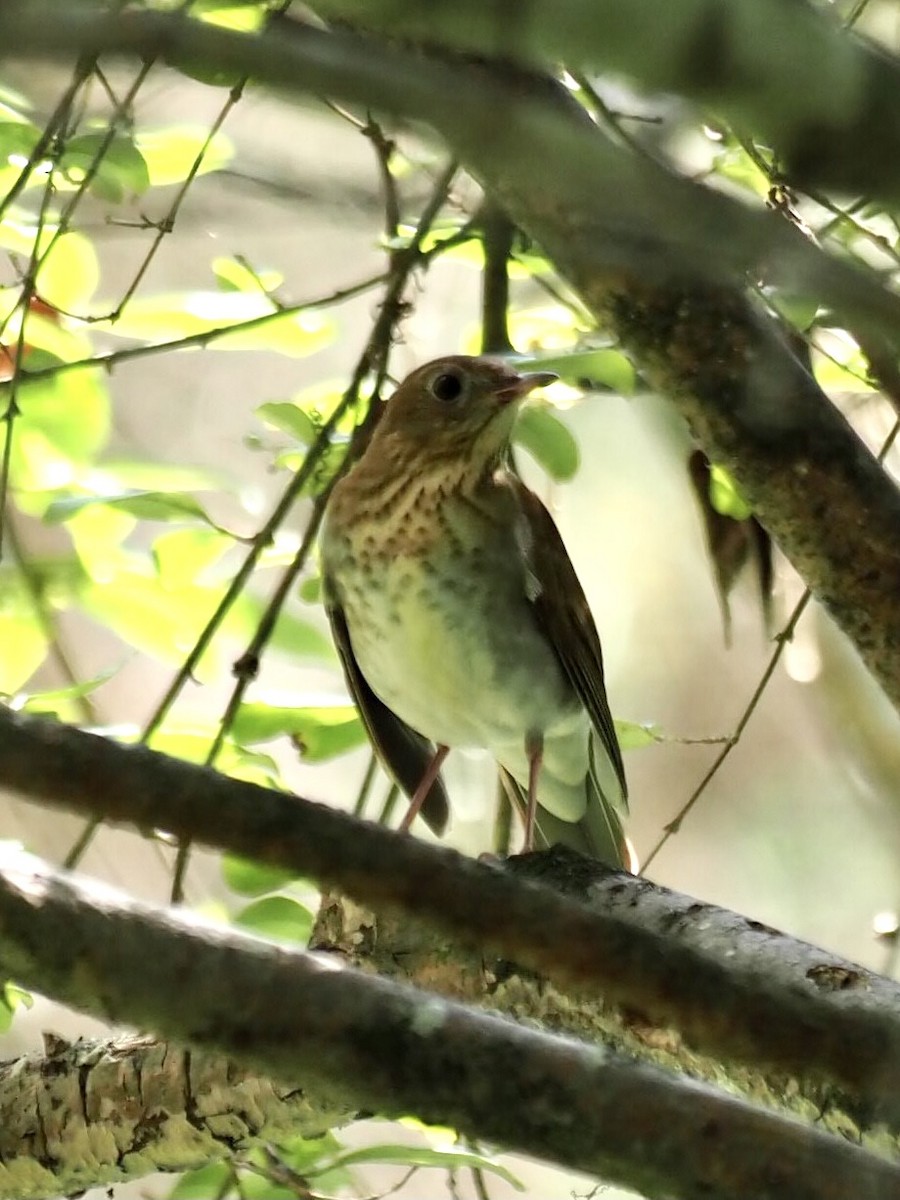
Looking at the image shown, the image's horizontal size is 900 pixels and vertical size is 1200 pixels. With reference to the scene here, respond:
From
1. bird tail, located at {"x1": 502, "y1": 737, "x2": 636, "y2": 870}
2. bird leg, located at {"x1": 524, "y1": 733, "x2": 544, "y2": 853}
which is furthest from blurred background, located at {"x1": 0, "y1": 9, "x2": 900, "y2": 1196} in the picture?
bird leg, located at {"x1": 524, "y1": 733, "x2": 544, "y2": 853}

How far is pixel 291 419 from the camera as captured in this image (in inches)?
60.6

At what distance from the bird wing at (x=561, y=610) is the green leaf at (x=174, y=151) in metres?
0.57

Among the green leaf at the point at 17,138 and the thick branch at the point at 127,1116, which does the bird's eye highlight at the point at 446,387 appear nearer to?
the green leaf at the point at 17,138

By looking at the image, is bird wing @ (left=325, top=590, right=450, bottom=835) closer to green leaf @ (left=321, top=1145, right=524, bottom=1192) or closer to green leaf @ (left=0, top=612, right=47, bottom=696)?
green leaf @ (left=0, top=612, right=47, bottom=696)

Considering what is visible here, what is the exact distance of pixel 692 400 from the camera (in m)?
1.09

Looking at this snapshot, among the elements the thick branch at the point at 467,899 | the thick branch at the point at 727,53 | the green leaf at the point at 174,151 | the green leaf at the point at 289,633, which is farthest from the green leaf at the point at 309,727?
the thick branch at the point at 727,53

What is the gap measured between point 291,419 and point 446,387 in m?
0.30

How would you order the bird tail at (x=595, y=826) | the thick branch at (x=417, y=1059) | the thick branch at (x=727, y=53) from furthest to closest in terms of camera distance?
the bird tail at (x=595, y=826), the thick branch at (x=417, y=1059), the thick branch at (x=727, y=53)

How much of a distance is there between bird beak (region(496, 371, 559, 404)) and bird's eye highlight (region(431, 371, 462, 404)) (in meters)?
0.12

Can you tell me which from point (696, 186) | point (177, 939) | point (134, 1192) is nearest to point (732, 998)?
point (177, 939)

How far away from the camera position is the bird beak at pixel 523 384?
58.6 inches

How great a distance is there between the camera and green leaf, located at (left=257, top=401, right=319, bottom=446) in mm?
1523

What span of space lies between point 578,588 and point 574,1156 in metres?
1.31

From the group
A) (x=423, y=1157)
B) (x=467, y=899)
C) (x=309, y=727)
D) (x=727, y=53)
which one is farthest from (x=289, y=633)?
(x=727, y=53)
